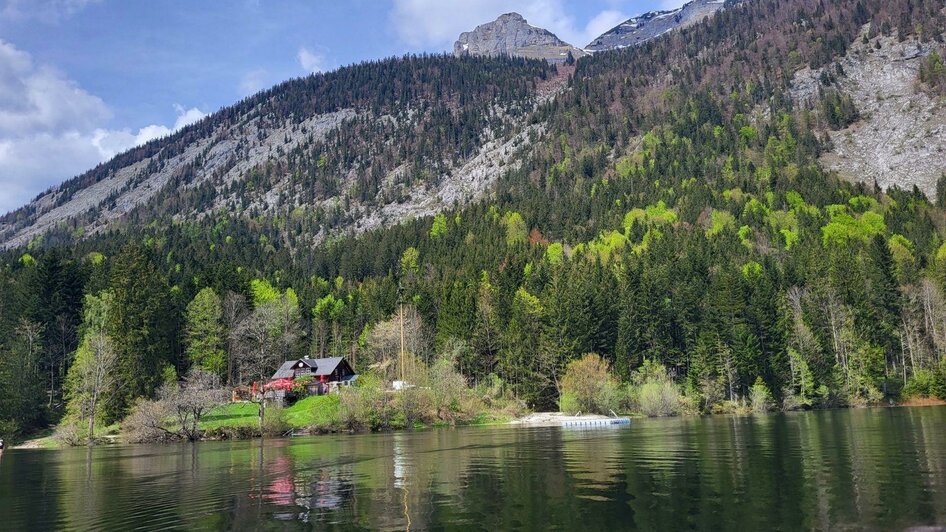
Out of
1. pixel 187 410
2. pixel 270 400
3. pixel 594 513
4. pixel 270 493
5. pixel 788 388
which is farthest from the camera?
pixel 788 388

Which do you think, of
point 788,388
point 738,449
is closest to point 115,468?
point 738,449

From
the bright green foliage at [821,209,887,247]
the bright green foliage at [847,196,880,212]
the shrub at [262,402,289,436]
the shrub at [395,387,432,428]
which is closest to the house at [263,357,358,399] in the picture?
the shrub at [262,402,289,436]

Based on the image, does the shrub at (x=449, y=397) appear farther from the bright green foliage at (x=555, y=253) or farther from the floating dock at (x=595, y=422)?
the bright green foliage at (x=555, y=253)

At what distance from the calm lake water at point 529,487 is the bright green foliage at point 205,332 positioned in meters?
53.0

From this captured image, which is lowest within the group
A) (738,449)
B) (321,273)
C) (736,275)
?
(738,449)

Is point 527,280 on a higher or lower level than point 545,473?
higher

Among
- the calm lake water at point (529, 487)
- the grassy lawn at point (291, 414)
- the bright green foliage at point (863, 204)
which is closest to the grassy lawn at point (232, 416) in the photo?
the grassy lawn at point (291, 414)

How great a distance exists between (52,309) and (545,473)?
10626cm

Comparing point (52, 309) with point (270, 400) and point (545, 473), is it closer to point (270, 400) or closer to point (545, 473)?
point (270, 400)

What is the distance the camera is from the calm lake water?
19.7 m

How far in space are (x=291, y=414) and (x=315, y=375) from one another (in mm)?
18910

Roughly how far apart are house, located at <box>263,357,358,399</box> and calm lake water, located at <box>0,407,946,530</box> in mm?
48971

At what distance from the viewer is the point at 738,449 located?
128 ft

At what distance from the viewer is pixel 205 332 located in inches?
4124
